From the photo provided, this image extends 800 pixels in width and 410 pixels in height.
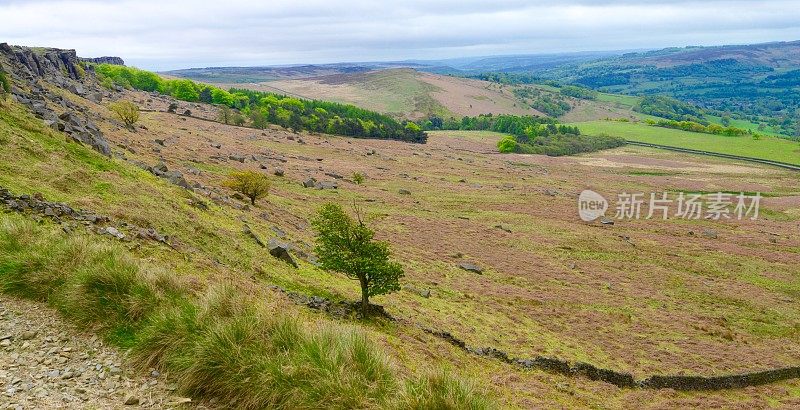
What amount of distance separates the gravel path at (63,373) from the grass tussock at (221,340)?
33cm

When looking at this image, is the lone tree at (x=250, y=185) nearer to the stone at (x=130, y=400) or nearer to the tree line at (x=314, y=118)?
the stone at (x=130, y=400)

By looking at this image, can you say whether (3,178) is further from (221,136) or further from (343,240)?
(221,136)

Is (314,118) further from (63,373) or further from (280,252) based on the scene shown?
(63,373)

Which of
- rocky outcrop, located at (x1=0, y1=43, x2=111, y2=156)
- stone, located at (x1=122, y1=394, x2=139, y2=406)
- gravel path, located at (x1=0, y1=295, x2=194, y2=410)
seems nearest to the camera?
gravel path, located at (x1=0, y1=295, x2=194, y2=410)

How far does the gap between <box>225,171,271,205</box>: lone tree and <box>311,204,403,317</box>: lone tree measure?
25319mm

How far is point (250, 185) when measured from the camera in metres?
51.3

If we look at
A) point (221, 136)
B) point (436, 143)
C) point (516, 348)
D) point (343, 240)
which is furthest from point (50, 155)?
point (436, 143)

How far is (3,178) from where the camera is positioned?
24234mm

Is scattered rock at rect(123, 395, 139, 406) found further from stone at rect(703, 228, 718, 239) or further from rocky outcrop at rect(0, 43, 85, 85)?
rocky outcrop at rect(0, 43, 85, 85)

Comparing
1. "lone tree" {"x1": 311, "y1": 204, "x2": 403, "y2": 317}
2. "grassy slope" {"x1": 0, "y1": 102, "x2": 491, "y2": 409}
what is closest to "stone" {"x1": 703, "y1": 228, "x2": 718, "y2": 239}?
"lone tree" {"x1": 311, "y1": 204, "x2": 403, "y2": 317}

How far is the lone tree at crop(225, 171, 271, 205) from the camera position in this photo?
5138 centimetres

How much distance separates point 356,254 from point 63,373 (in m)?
18.7

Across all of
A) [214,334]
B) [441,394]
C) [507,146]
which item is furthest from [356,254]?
[507,146]

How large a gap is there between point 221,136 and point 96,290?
107305 mm
